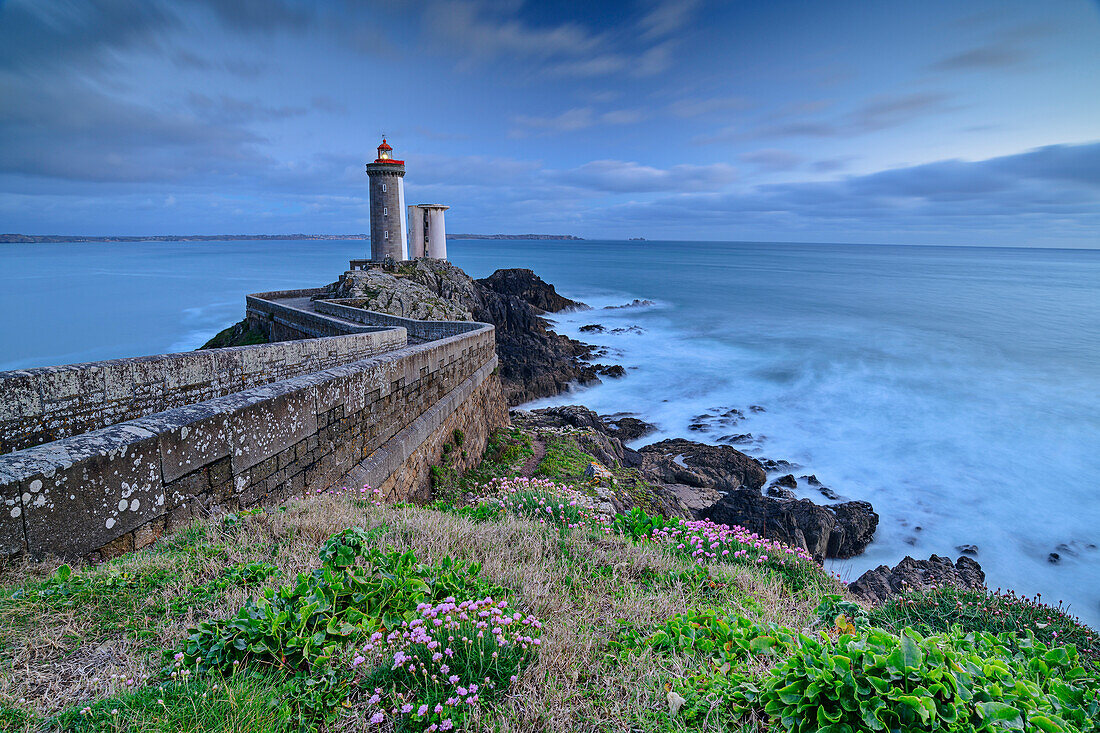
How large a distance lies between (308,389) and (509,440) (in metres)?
7.92

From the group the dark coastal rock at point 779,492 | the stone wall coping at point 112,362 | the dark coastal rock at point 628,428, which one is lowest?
A: the dark coastal rock at point 779,492

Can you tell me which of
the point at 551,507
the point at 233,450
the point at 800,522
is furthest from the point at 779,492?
the point at 233,450

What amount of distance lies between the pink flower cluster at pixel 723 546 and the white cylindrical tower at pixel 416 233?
103ft

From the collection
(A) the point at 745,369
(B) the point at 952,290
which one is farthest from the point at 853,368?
(B) the point at 952,290

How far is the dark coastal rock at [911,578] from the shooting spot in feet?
21.7

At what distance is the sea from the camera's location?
11969mm

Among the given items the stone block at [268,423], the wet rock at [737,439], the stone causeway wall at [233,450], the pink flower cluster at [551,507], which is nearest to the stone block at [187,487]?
the stone causeway wall at [233,450]

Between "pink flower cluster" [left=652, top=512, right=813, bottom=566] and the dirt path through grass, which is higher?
"pink flower cluster" [left=652, top=512, right=813, bottom=566]

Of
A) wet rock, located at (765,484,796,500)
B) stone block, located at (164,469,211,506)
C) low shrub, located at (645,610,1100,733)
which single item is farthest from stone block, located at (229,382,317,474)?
wet rock, located at (765,484,796,500)

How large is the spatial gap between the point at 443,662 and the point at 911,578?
788 centimetres

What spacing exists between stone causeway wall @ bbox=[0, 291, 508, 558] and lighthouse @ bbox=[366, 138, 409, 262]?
20.6 m

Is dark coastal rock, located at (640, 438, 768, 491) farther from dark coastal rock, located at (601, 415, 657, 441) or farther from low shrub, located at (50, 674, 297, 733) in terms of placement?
low shrub, located at (50, 674, 297, 733)

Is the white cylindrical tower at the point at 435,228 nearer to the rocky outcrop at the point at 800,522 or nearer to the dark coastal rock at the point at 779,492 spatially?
the dark coastal rock at the point at 779,492

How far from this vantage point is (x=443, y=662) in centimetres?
201
